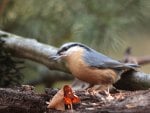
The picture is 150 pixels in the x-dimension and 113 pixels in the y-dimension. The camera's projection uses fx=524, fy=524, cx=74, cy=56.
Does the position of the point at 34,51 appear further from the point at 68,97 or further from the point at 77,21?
the point at 68,97

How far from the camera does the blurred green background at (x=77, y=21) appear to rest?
2.66 meters

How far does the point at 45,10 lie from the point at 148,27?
2.19ft

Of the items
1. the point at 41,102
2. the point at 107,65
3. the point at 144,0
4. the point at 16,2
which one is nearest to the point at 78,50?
the point at 107,65

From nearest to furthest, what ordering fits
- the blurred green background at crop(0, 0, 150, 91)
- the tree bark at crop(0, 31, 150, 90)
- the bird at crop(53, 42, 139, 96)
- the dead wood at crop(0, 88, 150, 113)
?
the dead wood at crop(0, 88, 150, 113) → the bird at crop(53, 42, 139, 96) → the tree bark at crop(0, 31, 150, 90) → the blurred green background at crop(0, 0, 150, 91)

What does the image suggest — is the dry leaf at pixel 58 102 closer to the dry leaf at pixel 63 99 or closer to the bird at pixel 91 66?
the dry leaf at pixel 63 99

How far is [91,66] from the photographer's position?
83.1 inches

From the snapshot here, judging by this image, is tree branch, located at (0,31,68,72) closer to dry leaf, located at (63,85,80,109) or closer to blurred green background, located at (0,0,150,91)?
blurred green background, located at (0,0,150,91)

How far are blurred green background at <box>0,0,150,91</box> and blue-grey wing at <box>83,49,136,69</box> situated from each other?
0.53 m

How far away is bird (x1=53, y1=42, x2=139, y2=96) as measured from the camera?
2.09 meters

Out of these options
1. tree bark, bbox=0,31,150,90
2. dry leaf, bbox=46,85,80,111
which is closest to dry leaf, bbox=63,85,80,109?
dry leaf, bbox=46,85,80,111

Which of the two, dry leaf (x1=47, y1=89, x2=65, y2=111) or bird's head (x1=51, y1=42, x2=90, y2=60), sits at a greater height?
bird's head (x1=51, y1=42, x2=90, y2=60)

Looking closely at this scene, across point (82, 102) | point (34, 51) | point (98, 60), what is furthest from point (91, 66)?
point (34, 51)

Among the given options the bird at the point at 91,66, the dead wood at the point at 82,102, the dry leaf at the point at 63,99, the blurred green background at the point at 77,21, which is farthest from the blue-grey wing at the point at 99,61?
the blurred green background at the point at 77,21

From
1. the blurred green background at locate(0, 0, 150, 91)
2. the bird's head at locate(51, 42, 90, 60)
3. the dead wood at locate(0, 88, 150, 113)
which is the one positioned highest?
the blurred green background at locate(0, 0, 150, 91)
